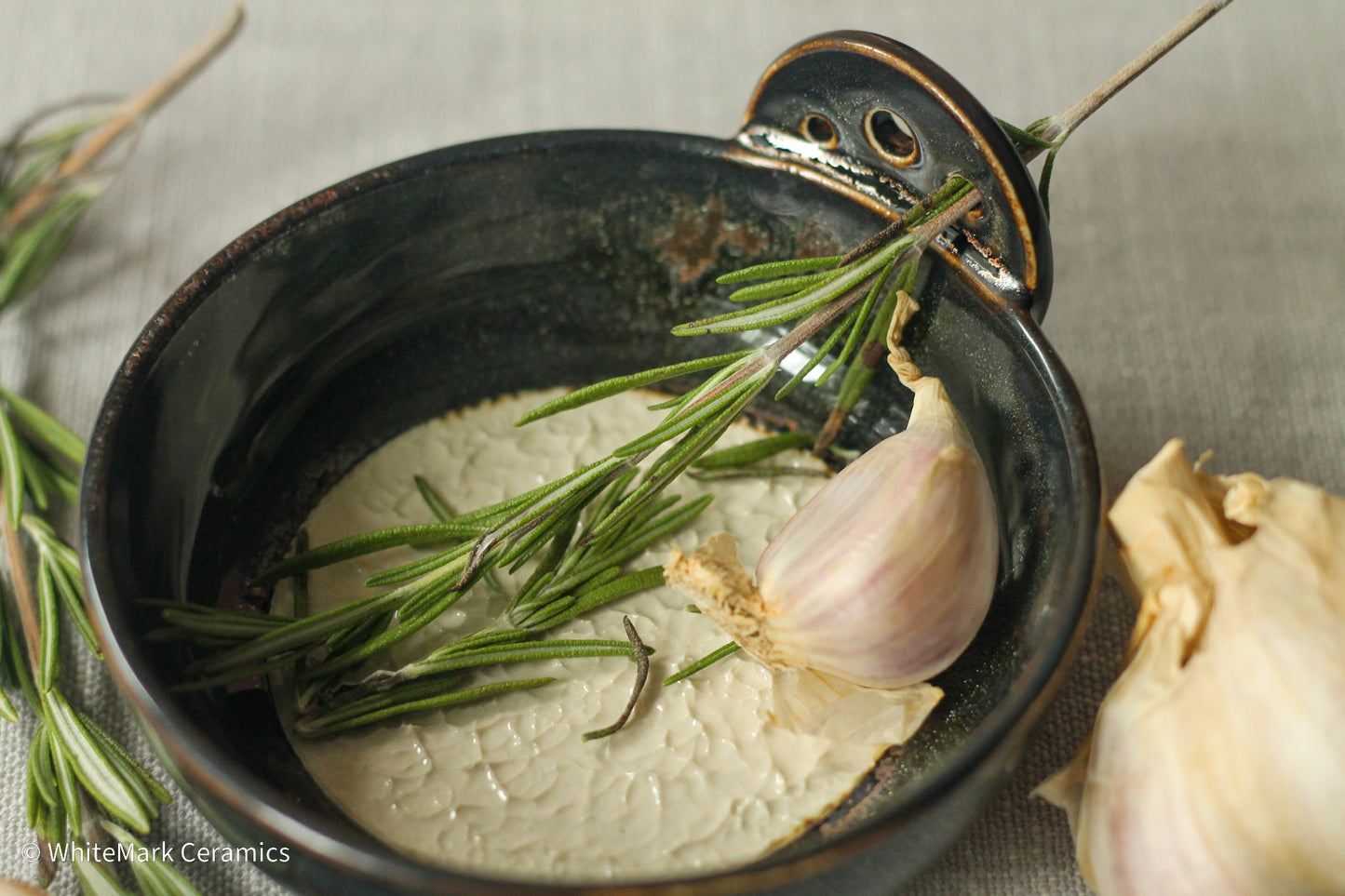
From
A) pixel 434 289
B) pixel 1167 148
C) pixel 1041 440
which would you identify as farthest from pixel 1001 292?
pixel 1167 148

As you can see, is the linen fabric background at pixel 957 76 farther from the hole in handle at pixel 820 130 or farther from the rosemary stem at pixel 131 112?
the hole in handle at pixel 820 130

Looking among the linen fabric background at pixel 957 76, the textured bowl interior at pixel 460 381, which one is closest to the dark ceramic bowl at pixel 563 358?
the textured bowl interior at pixel 460 381

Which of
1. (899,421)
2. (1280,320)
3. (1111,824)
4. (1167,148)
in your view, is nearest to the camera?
(1111,824)

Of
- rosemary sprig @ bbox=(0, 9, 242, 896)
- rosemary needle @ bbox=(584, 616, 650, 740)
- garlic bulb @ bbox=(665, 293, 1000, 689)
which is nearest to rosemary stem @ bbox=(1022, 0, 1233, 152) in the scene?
garlic bulb @ bbox=(665, 293, 1000, 689)

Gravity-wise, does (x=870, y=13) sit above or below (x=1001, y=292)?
above

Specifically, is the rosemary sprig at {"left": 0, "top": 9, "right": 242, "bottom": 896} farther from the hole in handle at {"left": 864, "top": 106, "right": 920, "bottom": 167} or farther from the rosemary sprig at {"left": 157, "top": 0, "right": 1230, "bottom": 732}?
the hole in handle at {"left": 864, "top": 106, "right": 920, "bottom": 167}

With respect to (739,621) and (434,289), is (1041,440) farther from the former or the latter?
(434,289)
